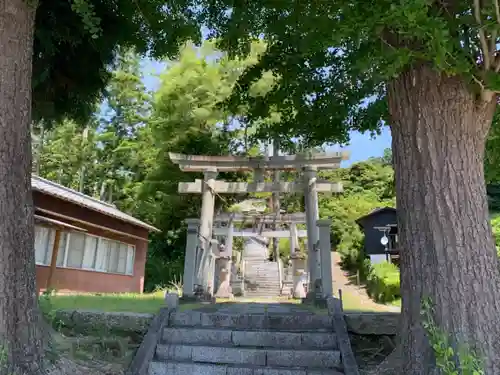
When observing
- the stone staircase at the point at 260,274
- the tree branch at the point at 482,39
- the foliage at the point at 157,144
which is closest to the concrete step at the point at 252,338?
the tree branch at the point at 482,39

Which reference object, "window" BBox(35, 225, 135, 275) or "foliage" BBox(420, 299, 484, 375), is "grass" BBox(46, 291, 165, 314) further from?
"window" BBox(35, 225, 135, 275)

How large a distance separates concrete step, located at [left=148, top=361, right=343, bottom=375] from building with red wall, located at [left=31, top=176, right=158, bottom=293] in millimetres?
7491

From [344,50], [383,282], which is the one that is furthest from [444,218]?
[383,282]

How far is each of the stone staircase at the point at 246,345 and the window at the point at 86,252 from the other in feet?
26.1

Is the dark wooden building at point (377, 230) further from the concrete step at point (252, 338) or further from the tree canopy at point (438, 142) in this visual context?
the tree canopy at point (438, 142)

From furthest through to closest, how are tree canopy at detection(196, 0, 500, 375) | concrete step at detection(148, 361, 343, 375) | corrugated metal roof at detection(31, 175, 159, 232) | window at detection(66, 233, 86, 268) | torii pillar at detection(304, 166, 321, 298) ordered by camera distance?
window at detection(66, 233, 86, 268)
corrugated metal roof at detection(31, 175, 159, 232)
torii pillar at detection(304, 166, 321, 298)
concrete step at detection(148, 361, 343, 375)
tree canopy at detection(196, 0, 500, 375)

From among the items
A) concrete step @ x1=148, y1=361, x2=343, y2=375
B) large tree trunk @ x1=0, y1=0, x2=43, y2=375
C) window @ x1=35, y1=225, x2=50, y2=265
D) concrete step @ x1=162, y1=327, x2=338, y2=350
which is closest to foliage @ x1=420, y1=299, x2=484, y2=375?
concrete step @ x1=148, y1=361, x2=343, y2=375

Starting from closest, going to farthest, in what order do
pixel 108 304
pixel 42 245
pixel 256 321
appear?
pixel 256 321
pixel 108 304
pixel 42 245

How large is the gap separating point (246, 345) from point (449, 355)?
196 cm

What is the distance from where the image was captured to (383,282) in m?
12.4

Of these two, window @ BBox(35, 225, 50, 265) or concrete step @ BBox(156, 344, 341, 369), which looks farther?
window @ BBox(35, 225, 50, 265)

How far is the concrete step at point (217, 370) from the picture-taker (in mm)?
3275

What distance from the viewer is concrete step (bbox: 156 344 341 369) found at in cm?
Result: 347

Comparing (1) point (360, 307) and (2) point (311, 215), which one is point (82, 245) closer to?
(2) point (311, 215)
